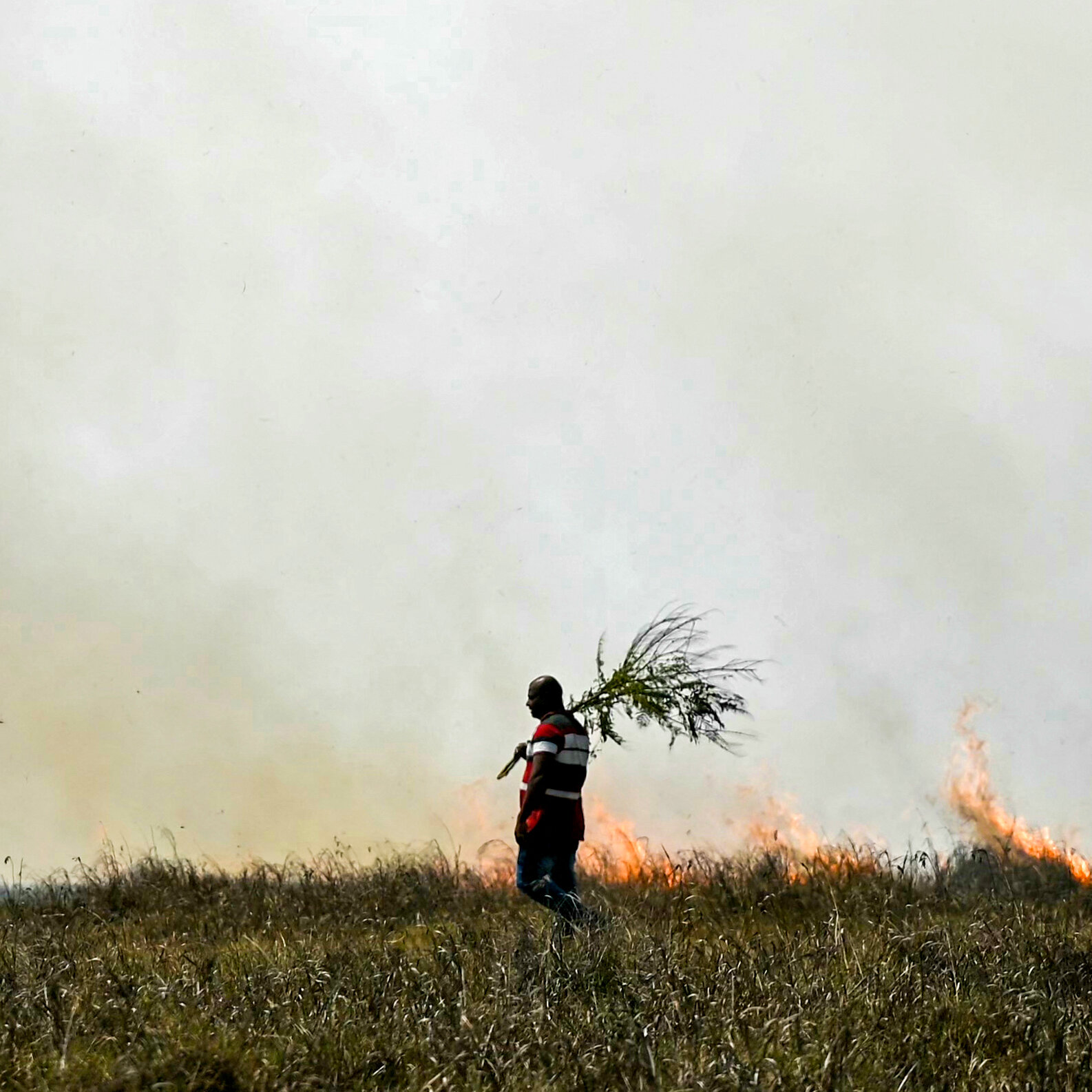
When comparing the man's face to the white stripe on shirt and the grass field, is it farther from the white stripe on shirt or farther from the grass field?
the grass field

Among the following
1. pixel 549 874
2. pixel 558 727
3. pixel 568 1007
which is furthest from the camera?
pixel 558 727

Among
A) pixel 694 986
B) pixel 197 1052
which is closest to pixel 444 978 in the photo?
pixel 694 986

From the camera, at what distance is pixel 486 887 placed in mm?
13094

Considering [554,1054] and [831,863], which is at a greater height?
[831,863]

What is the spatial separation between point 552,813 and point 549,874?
450 millimetres

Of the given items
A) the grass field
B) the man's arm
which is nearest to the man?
the man's arm

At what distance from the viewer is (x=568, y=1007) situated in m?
6.07

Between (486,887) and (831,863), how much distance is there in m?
3.35

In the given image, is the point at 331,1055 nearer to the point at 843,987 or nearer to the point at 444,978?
the point at 444,978

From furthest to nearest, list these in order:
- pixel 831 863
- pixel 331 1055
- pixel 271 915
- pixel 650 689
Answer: pixel 831 863 < pixel 271 915 < pixel 650 689 < pixel 331 1055

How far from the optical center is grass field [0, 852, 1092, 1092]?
5.25 meters

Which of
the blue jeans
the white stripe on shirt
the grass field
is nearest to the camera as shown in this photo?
the grass field

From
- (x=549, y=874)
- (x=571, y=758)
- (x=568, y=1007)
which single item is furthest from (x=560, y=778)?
(x=568, y=1007)

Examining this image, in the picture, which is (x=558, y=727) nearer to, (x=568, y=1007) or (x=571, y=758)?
(x=571, y=758)
